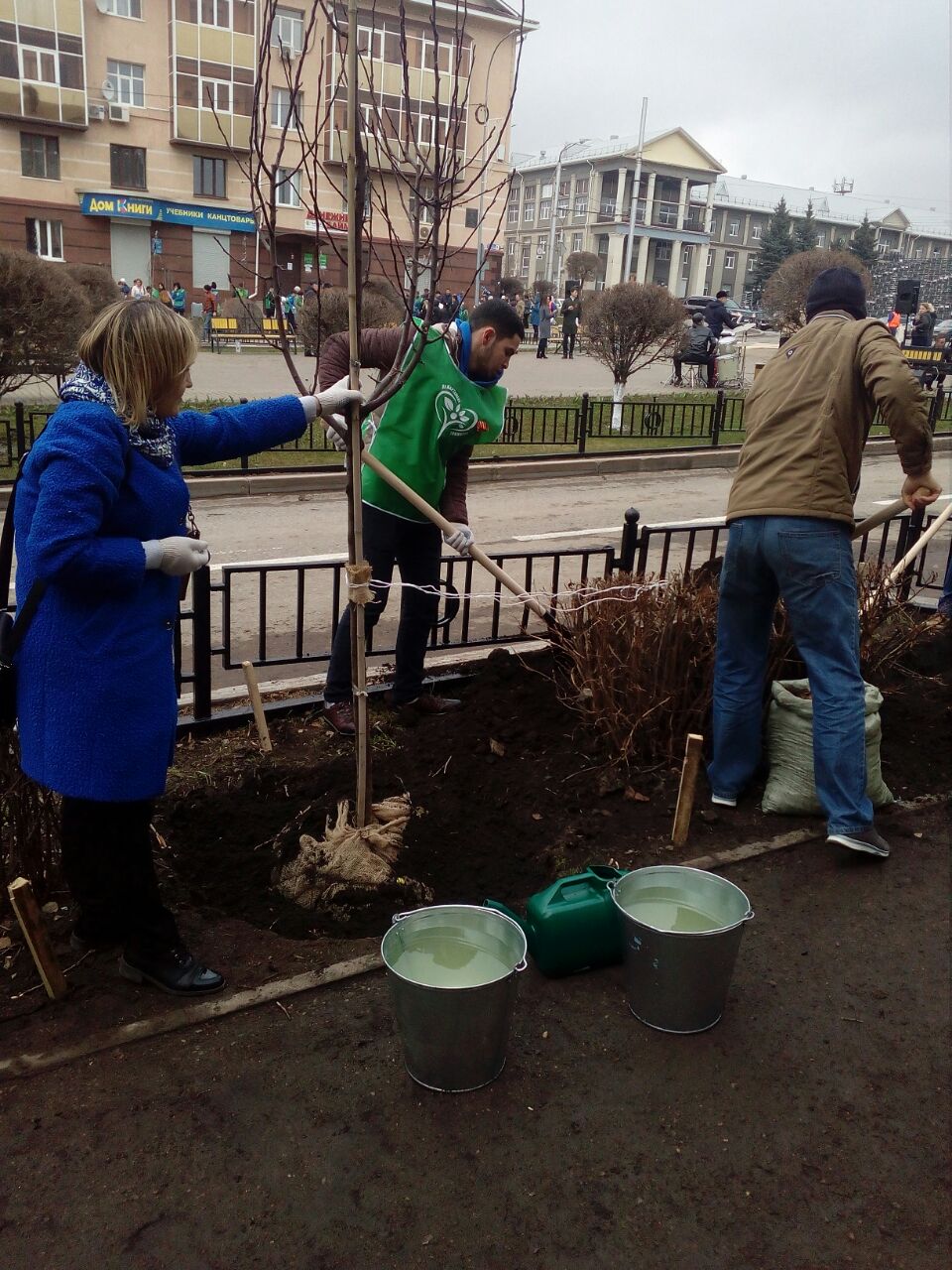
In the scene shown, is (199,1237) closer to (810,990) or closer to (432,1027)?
(432,1027)

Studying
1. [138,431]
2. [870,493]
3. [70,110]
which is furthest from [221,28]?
[138,431]

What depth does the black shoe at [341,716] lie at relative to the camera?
14.4ft

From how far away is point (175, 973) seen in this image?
2.76 meters

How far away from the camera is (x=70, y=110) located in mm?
37906

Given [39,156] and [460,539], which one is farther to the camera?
[39,156]

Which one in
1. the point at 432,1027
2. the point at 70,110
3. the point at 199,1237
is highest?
the point at 70,110

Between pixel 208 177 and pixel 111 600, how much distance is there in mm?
44310

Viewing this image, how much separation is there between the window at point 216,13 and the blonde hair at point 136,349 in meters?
44.7

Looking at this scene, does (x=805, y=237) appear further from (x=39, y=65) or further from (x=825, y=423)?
(x=825, y=423)

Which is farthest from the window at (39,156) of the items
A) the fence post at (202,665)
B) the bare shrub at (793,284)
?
the fence post at (202,665)

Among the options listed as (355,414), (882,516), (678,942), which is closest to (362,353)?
(355,414)

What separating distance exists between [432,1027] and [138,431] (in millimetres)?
1607

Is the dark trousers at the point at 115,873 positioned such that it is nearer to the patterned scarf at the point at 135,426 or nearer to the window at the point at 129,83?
the patterned scarf at the point at 135,426

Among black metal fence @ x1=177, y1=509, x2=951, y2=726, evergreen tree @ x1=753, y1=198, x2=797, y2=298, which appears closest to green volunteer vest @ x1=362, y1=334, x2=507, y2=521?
black metal fence @ x1=177, y1=509, x2=951, y2=726
